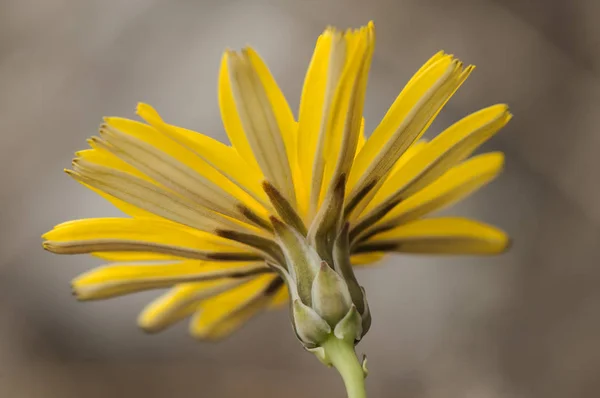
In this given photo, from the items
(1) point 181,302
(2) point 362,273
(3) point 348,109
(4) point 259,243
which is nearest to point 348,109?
(3) point 348,109

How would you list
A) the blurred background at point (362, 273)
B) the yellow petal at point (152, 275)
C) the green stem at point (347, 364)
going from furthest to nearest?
the blurred background at point (362, 273) → the yellow petal at point (152, 275) → the green stem at point (347, 364)

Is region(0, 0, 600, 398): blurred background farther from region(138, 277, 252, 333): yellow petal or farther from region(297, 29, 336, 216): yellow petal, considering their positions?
region(297, 29, 336, 216): yellow petal

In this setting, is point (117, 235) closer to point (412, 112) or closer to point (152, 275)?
point (152, 275)

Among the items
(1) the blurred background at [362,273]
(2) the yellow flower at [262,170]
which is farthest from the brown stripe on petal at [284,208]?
(1) the blurred background at [362,273]

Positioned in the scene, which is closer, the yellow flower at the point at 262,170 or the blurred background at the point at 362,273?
the yellow flower at the point at 262,170

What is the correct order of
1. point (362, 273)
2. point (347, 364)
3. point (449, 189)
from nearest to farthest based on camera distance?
1. point (347, 364)
2. point (449, 189)
3. point (362, 273)

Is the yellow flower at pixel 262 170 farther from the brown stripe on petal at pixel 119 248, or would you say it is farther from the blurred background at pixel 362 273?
the blurred background at pixel 362 273
